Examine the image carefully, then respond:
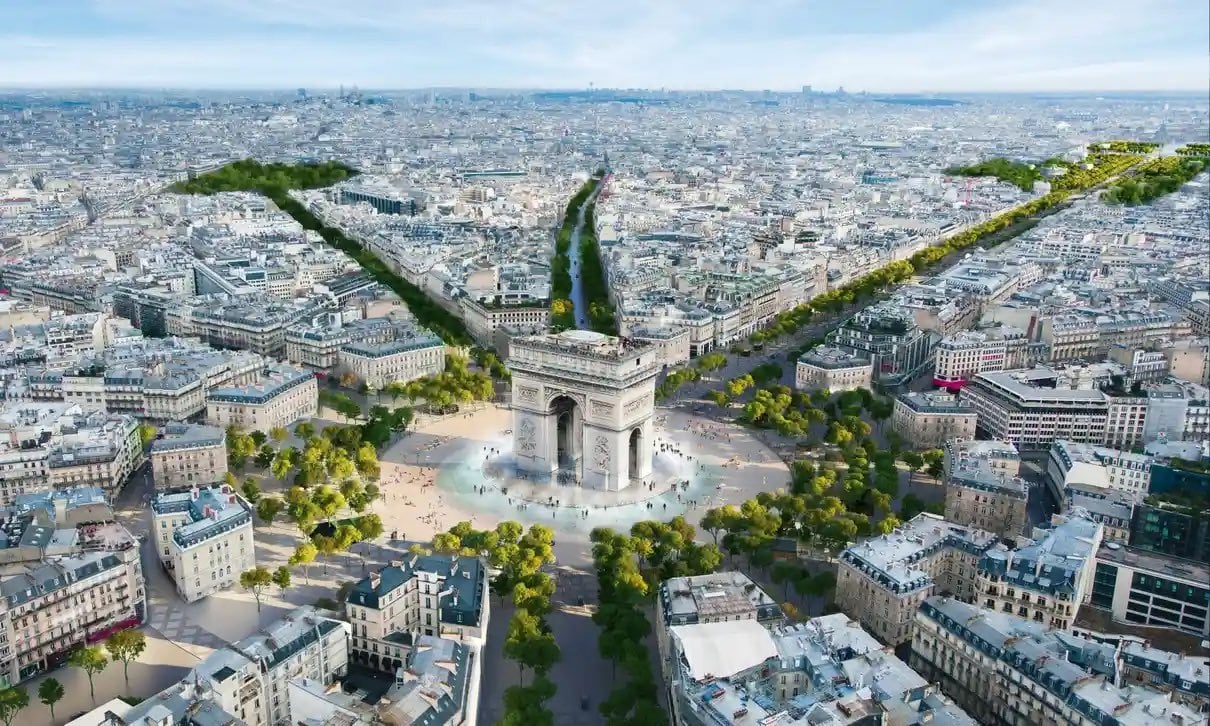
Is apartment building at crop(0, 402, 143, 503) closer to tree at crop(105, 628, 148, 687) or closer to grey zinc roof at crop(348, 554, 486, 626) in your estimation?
tree at crop(105, 628, 148, 687)

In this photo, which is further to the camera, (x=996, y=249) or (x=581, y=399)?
(x=996, y=249)

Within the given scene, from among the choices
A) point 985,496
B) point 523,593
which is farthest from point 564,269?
point 523,593

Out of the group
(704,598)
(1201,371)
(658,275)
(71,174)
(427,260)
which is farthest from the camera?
(71,174)

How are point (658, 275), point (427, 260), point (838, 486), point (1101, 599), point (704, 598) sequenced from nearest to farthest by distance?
point (704, 598) < point (1101, 599) < point (838, 486) < point (658, 275) < point (427, 260)

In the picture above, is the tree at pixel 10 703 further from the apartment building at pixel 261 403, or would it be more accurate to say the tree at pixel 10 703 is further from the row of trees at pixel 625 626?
the apartment building at pixel 261 403

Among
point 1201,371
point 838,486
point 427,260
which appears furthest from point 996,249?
point 838,486

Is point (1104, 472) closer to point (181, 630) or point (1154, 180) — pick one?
point (181, 630)

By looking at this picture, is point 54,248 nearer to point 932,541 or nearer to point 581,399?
point 581,399
